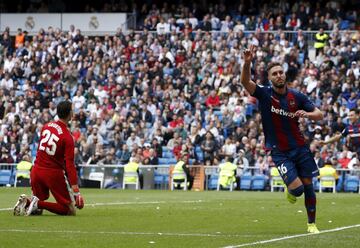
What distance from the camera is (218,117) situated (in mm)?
37781

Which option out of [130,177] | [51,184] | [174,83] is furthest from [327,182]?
[51,184]

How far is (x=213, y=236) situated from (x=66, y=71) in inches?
1178

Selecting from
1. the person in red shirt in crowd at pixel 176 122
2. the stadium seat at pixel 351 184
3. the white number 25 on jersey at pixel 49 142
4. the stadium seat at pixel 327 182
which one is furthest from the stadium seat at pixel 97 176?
the white number 25 on jersey at pixel 49 142

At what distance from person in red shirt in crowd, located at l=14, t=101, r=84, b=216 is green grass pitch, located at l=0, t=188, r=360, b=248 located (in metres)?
0.30

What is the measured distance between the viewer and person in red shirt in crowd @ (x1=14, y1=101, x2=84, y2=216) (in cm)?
1736

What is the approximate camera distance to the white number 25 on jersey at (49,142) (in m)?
17.6

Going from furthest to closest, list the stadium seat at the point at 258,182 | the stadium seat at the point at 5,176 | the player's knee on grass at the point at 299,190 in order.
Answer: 1. the stadium seat at the point at 5,176
2. the stadium seat at the point at 258,182
3. the player's knee on grass at the point at 299,190

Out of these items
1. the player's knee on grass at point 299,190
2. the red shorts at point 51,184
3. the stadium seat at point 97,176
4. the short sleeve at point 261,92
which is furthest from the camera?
the stadium seat at point 97,176

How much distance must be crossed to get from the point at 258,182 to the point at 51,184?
17.4 meters

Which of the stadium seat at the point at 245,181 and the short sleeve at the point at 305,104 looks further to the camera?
the stadium seat at the point at 245,181

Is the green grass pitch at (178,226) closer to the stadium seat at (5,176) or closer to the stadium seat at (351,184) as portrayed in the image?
the stadium seat at (351,184)

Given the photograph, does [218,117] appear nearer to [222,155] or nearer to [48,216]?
[222,155]

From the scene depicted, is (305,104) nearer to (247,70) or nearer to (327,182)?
(247,70)

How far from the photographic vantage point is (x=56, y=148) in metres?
17.6
